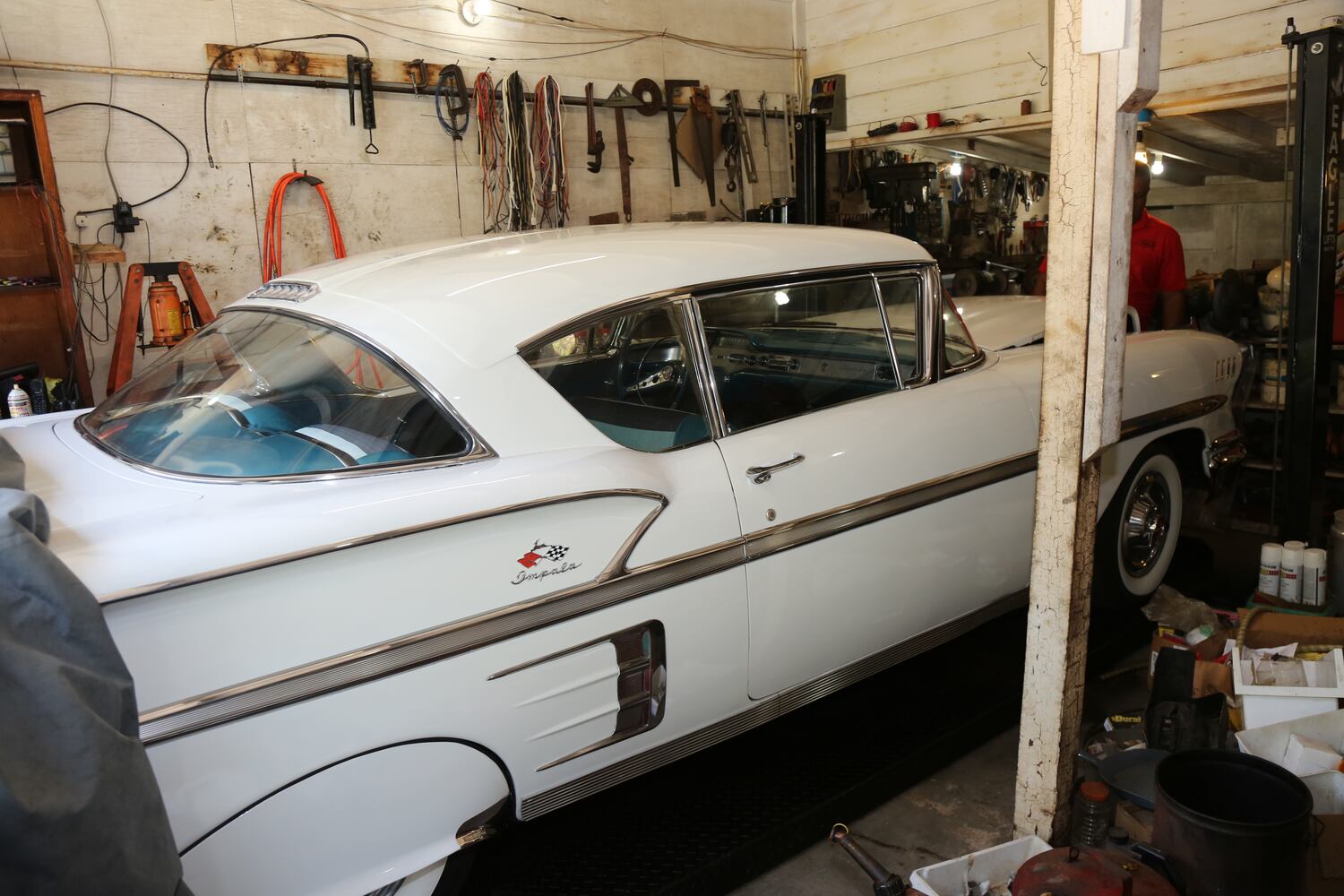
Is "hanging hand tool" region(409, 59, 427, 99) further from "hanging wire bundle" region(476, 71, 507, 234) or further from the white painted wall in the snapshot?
"hanging wire bundle" region(476, 71, 507, 234)

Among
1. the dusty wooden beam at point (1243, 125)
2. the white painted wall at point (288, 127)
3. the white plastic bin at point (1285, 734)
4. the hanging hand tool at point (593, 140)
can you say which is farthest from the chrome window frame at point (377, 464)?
the dusty wooden beam at point (1243, 125)

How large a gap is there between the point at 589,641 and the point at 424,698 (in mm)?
385

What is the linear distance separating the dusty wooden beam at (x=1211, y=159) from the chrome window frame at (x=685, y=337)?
18.0 feet

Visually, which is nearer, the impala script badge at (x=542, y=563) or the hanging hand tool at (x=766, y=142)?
the impala script badge at (x=542, y=563)

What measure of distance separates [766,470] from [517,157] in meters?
5.02

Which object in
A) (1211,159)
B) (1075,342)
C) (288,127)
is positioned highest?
(288,127)

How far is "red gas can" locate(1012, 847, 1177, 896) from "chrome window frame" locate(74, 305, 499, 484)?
145cm

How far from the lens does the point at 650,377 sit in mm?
2688

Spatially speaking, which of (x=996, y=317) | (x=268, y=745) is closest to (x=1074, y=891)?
(x=268, y=745)

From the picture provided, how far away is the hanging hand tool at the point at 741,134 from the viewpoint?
320 inches

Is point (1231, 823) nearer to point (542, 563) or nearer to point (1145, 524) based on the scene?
point (542, 563)

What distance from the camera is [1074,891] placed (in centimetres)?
198

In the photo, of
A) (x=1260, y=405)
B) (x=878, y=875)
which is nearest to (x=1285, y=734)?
(x=878, y=875)

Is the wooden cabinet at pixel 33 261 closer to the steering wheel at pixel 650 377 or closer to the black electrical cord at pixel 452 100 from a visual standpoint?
the black electrical cord at pixel 452 100
